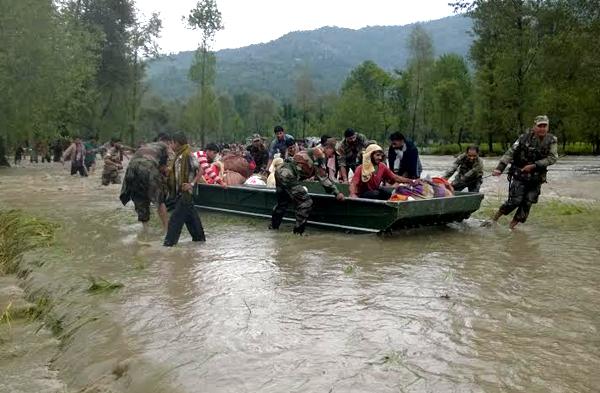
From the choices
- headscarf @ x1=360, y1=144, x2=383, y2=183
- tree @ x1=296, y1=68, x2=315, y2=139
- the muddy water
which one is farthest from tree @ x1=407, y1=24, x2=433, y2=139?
the muddy water

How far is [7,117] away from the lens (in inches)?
1112

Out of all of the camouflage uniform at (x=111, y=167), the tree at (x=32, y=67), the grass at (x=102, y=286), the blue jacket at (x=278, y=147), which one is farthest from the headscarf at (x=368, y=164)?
the tree at (x=32, y=67)

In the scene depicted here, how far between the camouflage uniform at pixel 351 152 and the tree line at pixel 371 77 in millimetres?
19305

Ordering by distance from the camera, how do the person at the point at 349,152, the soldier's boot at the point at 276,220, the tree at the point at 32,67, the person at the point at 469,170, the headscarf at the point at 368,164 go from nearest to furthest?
the headscarf at the point at 368,164, the soldier's boot at the point at 276,220, the person at the point at 469,170, the person at the point at 349,152, the tree at the point at 32,67

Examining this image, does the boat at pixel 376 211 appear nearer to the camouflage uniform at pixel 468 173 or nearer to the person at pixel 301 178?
the person at pixel 301 178

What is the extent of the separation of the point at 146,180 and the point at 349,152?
466 cm

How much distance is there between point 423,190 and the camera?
33.2ft

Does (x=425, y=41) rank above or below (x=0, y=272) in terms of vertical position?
above

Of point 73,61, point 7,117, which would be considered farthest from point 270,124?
point 7,117

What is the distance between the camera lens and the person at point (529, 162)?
9.84m

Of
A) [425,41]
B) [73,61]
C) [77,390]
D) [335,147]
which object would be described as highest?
[425,41]

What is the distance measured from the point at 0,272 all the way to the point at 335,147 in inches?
283

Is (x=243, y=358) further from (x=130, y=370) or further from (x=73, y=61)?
(x=73, y=61)

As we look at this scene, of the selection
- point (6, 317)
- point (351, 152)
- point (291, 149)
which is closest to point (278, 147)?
point (351, 152)
